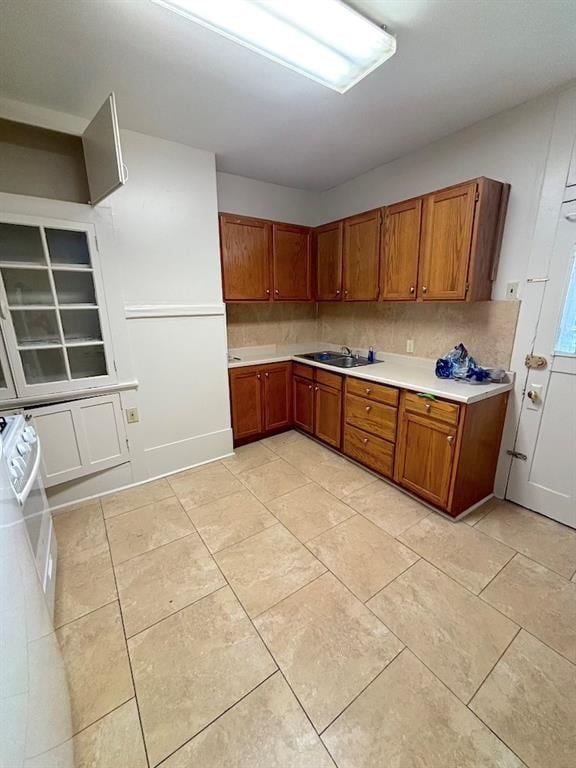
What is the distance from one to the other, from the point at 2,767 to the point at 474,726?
140 cm

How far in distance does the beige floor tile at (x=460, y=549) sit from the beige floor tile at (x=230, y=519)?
36.7 inches

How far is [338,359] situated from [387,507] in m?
1.64

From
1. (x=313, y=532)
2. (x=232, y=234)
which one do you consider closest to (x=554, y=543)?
(x=313, y=532)

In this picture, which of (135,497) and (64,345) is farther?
(135,497)

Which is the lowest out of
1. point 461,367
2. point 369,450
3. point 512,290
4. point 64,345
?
point 369,450

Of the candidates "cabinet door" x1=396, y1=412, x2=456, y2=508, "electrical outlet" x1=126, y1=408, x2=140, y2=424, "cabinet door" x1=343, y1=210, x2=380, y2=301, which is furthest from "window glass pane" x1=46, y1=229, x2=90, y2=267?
"cabinet door" x1=396, y1=412, x2=456, y2=508

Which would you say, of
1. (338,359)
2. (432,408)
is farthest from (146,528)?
(338,359)

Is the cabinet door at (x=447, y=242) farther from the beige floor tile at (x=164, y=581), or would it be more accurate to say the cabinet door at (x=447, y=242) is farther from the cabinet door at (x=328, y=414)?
the beige floor tile at (x=164, y=581)

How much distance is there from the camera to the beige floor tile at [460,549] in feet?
5.65

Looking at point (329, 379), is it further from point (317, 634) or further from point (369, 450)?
point (317, 634)

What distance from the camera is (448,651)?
136 cm

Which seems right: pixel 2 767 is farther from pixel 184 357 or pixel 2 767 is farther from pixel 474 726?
pixel 184 357

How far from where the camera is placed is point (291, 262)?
330 centimetres

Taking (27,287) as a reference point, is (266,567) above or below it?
below
